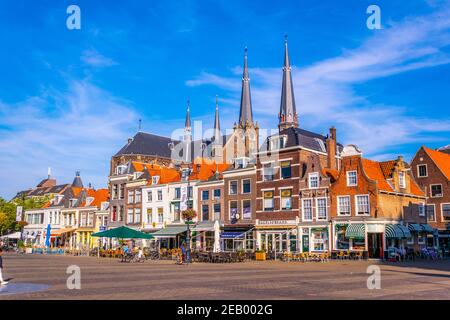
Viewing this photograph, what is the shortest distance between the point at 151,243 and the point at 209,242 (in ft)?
33.9

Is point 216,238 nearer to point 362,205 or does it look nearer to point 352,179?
point 352,179

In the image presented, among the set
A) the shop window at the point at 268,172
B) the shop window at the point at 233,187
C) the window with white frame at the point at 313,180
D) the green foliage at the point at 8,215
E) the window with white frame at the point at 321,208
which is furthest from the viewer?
the green foliage at the point at 8,215

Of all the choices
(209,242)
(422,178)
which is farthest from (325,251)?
(422,178)

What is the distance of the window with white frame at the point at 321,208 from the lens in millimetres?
43750

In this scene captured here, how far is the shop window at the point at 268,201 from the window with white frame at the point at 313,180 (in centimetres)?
483

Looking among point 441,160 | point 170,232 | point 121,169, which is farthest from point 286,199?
point 121,169

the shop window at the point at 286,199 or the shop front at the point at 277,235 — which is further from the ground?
the shop window at the point at 286,199

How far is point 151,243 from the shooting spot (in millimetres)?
59844

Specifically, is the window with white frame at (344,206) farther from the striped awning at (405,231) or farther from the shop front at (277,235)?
the shop front at (277,235)

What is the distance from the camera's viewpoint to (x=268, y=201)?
48719mm

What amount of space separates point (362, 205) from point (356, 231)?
2428 millimetres

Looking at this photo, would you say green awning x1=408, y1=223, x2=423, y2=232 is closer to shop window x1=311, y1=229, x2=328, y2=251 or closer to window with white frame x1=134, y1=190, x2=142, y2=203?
shop window x1=311, y1=229, x2=328, y2=251

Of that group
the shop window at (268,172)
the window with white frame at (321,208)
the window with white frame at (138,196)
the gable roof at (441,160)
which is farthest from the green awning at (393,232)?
the window with white frame at (138,196)

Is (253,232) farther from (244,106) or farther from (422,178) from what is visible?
(244,106)
